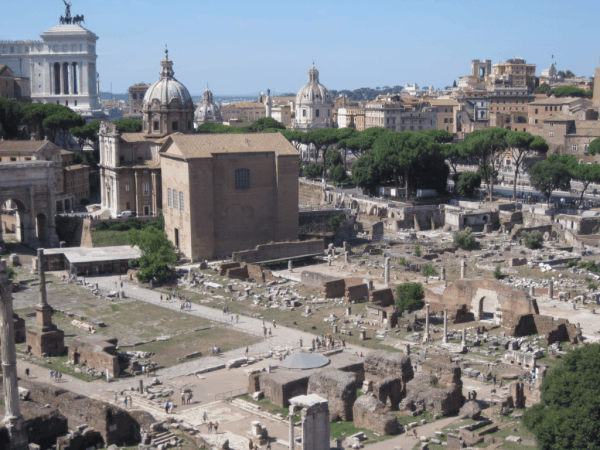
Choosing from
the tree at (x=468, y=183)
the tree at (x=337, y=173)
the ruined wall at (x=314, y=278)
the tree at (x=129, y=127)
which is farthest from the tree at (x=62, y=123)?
the ruined wall at (x=314, y=278)

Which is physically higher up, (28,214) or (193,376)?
(28,214)

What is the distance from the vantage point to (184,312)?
44281 mm

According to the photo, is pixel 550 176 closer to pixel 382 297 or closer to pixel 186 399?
pixel 382 297

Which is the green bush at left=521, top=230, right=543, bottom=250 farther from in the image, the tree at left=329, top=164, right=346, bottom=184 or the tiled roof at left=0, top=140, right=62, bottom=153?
the tiled roof at left=0, top=140, right=62, bottom=153

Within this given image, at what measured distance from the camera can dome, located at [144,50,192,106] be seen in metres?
70.6

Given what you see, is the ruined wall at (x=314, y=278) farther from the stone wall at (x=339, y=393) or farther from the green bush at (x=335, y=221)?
the stone wall at (x=339, y=393)

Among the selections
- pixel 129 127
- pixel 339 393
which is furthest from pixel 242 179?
pixel 339 393

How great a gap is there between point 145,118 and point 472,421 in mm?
48893

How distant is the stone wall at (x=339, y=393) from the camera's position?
29.1m

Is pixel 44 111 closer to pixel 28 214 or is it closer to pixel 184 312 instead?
pixel 28 214

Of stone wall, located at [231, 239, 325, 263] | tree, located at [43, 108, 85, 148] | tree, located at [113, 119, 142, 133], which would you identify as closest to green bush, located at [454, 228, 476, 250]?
stone wall, located at [231, 239, 325, 263]

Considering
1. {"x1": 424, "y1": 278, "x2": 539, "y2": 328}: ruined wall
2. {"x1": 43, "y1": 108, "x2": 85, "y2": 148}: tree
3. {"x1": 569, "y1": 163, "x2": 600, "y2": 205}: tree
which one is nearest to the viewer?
{"x1": 424, "y1": 278, "x2": 539, "y2": 328}: ruined wall

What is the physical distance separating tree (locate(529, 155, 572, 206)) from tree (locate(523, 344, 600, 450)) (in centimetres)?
4704

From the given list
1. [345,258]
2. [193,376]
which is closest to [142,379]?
[193,376]
